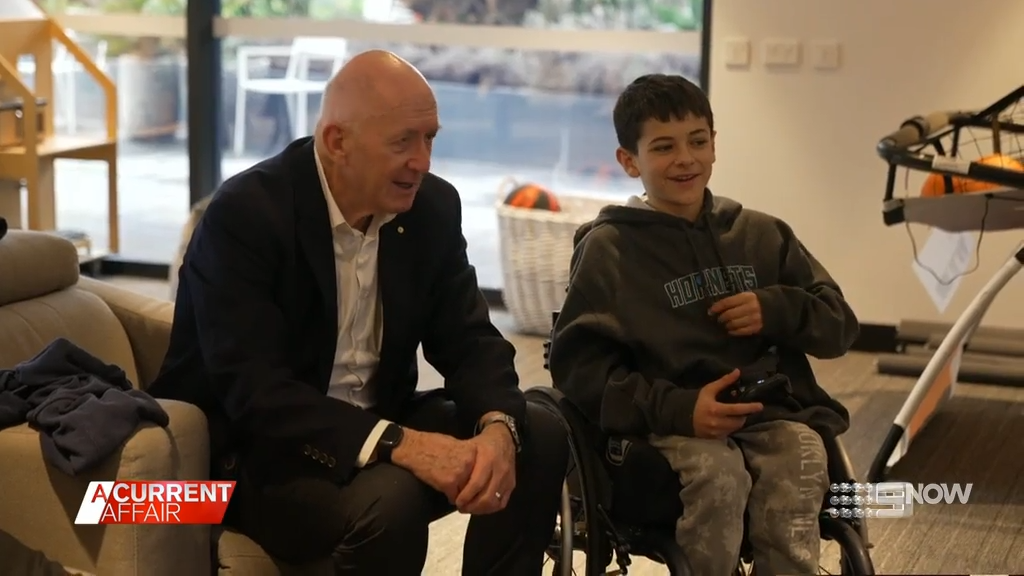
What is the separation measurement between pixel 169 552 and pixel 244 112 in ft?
12.5

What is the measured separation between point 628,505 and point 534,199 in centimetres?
273

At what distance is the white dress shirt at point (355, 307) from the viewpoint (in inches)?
80.3

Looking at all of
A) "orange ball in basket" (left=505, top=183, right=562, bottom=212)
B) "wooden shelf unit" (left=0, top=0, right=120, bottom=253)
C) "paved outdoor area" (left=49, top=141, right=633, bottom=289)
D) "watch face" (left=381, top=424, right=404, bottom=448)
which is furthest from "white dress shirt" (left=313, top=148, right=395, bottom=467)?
"wooden shelf unit" (left=0, top=0, right=120, bottom=253)

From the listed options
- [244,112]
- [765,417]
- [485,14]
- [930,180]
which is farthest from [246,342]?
[244,112]

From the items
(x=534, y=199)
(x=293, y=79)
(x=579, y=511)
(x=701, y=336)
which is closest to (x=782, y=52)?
(x=534, y=199)

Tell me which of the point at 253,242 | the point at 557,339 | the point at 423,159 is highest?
the point at 423,159

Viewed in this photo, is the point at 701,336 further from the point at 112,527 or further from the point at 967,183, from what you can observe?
the point at 967,183

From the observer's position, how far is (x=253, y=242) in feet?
6.36

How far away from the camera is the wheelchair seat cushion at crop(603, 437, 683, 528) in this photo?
1983 mm

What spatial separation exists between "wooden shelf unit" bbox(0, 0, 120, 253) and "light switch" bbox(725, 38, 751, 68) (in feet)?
7.90

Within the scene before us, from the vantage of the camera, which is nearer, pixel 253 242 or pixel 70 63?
pixel 253 242

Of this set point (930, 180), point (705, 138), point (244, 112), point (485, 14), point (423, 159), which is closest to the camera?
point (423, 159)

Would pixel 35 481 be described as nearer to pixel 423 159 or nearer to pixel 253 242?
pixel 253 242

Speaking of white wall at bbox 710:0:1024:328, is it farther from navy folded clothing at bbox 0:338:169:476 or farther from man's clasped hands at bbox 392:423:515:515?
navy folded clothing at bbox 0:338:169:476
